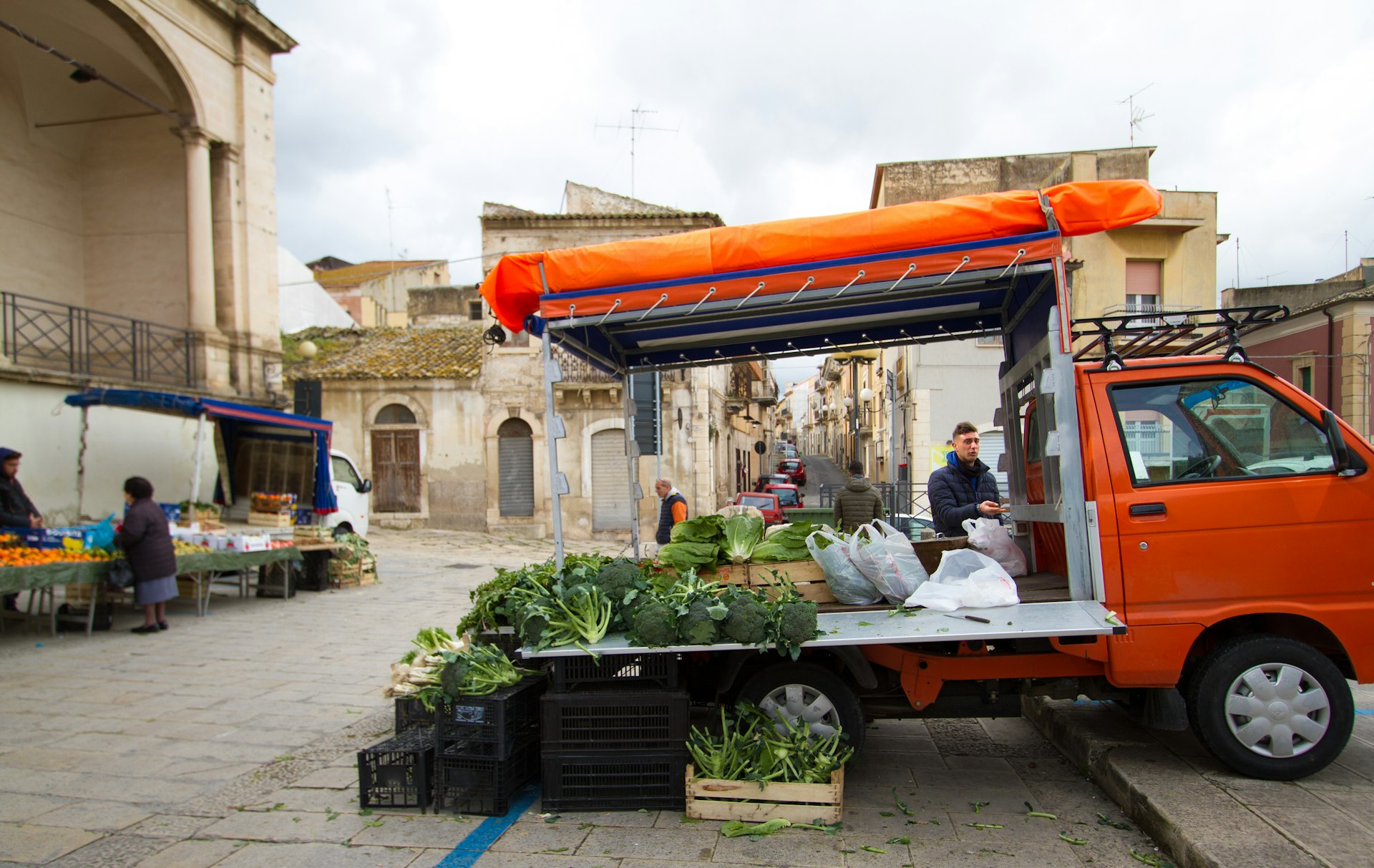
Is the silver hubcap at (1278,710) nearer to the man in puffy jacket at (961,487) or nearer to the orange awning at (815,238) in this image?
the man in puffy jacket at (961,487)

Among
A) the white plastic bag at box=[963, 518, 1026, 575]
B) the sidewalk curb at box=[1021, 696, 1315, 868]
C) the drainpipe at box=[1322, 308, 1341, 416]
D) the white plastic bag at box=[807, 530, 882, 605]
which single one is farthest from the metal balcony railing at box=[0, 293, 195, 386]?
the drainpipe at box=[1322, 308, 1341, 416]

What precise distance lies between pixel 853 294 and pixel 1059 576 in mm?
2147

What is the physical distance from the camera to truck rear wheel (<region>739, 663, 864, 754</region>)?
14.9 ft

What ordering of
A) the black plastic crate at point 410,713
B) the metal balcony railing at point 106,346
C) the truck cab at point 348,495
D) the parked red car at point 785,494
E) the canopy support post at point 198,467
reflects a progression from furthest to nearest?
1. the parked red car at point 785,494
2. the truck cab at point 348,495
3. the metal balcony railing at point 106,346
4. the canopy support post at point 198,467
5. the black plastic crate at point 410,713

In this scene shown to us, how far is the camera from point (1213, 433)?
445 centimetres

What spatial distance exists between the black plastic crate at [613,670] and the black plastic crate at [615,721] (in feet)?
0.20

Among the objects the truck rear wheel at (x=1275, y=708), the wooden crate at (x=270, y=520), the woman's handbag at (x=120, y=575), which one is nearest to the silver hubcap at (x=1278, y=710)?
the truck rear wheel at (x=1275, y=708)

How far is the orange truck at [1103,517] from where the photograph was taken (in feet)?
13.8

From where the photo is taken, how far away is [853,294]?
4.81 metres

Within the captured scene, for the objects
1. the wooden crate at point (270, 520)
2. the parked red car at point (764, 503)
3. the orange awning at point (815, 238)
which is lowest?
the parked red car at point (764, 503)

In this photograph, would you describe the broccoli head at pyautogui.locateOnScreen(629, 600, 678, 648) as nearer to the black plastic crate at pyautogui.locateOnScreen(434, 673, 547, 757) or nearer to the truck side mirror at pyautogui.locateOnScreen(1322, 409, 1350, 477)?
the black plastic crate at pyautogui.locateOnScreen(434, 673, 547, 757)

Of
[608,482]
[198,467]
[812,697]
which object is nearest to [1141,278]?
[608,482]

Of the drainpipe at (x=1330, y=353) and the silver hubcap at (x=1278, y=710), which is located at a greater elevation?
the drainpipe at (x=1330, y=353)

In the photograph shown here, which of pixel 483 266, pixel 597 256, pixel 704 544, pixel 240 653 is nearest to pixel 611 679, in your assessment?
pixel 704 544
